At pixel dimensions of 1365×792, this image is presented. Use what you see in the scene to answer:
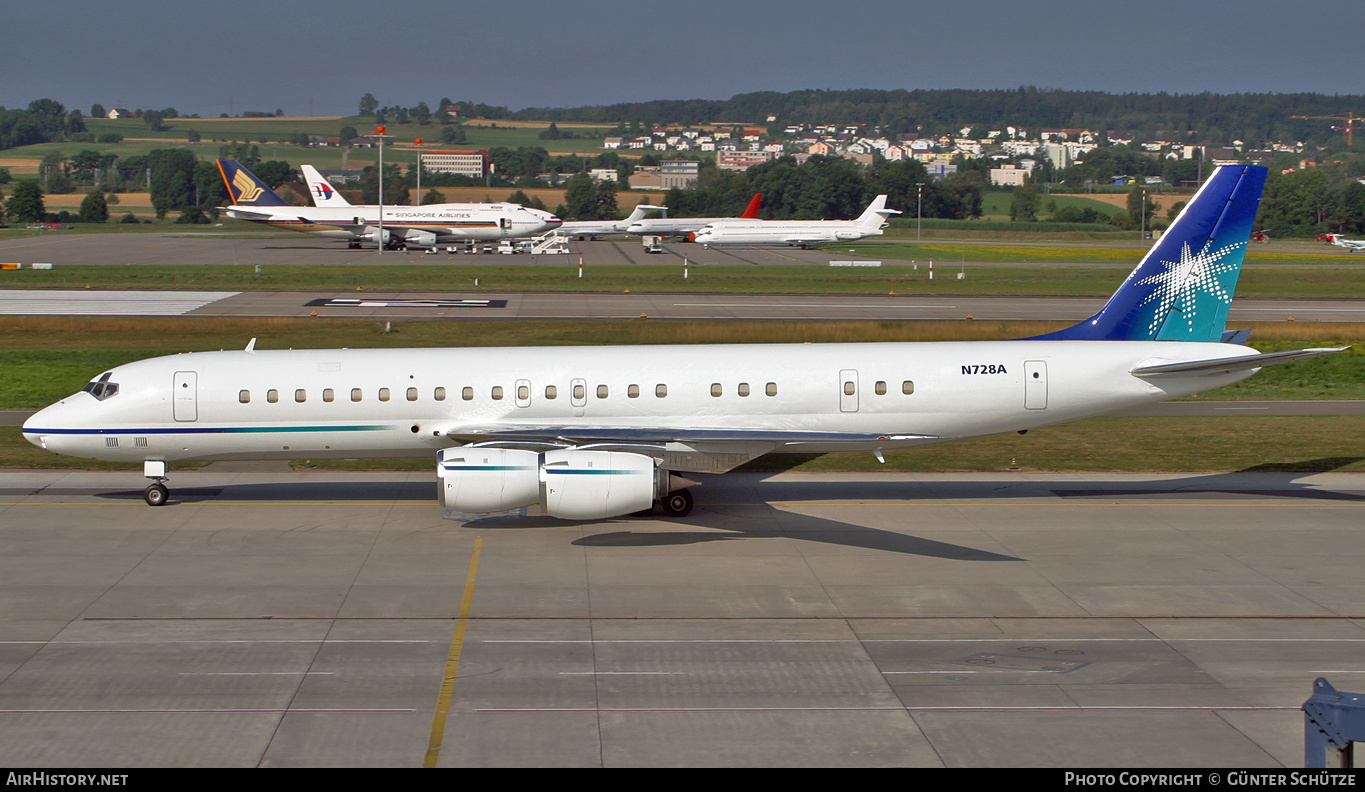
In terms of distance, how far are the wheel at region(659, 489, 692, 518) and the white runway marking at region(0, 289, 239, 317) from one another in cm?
4068

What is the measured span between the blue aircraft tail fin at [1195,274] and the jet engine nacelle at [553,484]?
39.7 ft

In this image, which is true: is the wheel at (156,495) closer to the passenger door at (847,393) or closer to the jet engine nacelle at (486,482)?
the jet engine nacelle at (486,482)

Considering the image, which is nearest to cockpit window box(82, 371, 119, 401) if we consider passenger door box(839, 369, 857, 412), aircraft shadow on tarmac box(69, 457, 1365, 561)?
aircraft shadow on tarmac box(69, 457, 1365, 561)

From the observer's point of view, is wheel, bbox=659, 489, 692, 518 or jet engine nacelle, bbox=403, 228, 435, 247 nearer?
wheel, bbox=659, 489, 692, 518

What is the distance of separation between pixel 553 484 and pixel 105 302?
49977 mm

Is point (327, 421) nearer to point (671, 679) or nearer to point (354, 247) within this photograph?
point (671, 679)

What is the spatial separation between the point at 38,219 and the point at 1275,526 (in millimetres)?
182934

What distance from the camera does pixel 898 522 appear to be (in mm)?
25031

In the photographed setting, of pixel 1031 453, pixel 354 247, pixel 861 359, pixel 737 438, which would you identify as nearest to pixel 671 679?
pixel 737 438

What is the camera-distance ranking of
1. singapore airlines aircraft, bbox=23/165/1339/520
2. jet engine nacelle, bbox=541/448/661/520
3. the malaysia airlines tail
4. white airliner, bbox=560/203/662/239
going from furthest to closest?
white airliner, bbox=560/203/662/239 < the malaysia airlines tail < singapore airlines aircraft, bbox=23/165/1339/520 < jet engine nacelle, bbox=541/448/661/520

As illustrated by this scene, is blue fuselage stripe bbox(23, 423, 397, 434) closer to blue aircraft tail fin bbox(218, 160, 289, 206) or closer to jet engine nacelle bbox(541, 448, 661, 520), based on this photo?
jet engine nacelle bbox(541, 448, 661, 520)

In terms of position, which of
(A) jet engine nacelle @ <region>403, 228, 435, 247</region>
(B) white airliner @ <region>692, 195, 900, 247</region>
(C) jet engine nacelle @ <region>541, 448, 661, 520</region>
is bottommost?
(C) jet engine nacelle @ <region>541, 448, 661, 520</region>

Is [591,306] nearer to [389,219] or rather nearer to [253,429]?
[253,429]

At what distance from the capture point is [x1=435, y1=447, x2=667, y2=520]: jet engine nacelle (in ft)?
73.5
